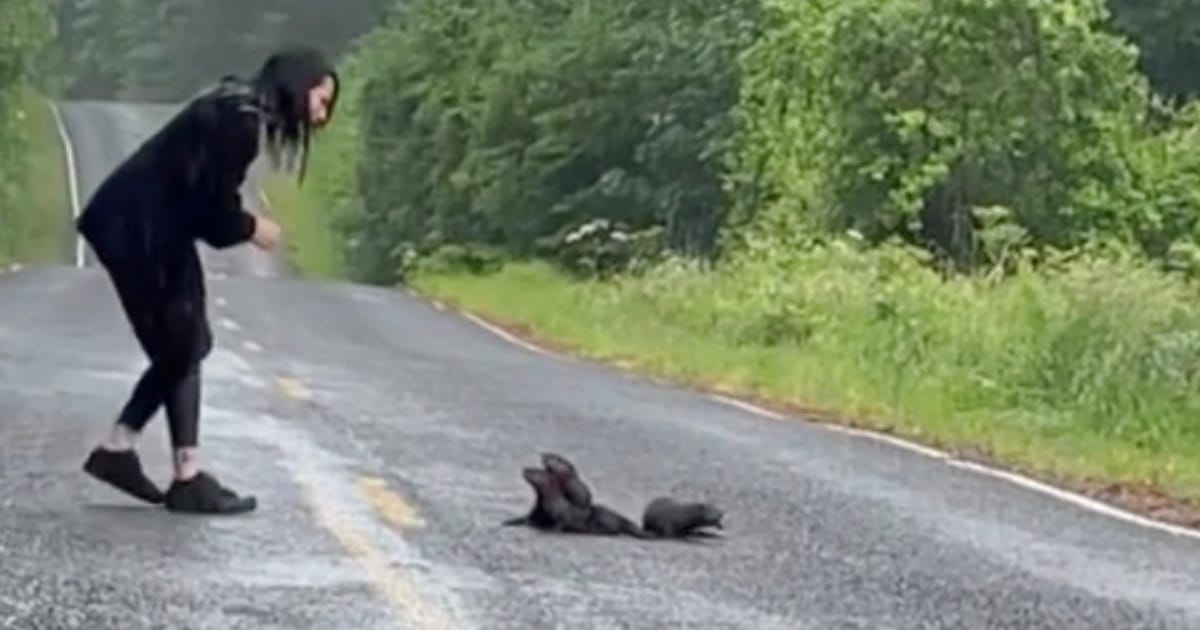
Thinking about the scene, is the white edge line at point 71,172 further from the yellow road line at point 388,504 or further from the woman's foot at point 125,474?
the woman's foot at point 125,474

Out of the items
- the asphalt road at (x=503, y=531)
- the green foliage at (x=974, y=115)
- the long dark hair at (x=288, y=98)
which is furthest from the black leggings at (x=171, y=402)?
the green foliage at (x=974, y=115)

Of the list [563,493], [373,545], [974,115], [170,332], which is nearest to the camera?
[373,545]

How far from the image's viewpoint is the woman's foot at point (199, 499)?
9484mm

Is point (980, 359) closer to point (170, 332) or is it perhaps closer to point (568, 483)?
point (568, 483)

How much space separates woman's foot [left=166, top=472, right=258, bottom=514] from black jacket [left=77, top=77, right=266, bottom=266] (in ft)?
2.70

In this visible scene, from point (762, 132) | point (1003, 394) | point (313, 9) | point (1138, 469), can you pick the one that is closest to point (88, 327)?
point (1003, 394)

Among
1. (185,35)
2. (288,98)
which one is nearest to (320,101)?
(288,98)

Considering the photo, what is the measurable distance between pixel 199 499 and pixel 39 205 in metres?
55.0

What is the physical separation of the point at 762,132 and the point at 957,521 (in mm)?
26887

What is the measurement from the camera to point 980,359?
62.5 feet

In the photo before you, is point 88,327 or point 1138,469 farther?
point 88,327

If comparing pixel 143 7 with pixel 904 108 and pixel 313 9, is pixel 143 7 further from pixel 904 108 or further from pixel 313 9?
pixel 904 108

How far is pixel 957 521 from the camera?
428 inches

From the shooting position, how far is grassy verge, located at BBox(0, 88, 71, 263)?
5575 centimetres
